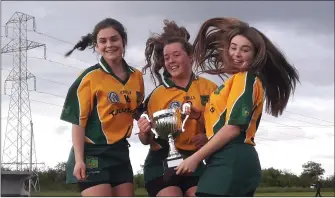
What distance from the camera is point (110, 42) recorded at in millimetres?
4301

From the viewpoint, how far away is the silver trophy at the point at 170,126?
4078 mm

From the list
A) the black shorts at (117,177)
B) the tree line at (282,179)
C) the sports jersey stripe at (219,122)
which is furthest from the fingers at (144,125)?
the tree line at (282,179)

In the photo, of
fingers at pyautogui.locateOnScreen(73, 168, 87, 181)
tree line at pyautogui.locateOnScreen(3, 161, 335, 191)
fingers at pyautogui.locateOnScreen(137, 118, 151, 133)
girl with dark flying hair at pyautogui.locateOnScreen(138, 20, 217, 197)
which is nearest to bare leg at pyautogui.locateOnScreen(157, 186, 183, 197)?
girl with dark flying hair at pyautogui.locateOnScreen(138, 20, 217, 197)

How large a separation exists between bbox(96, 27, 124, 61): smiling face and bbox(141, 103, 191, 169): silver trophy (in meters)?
0.49

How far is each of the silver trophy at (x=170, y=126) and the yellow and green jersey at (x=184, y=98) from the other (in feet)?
0.66

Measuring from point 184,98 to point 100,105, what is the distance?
0.64 metres

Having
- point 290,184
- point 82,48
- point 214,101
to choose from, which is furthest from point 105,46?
point 290,184

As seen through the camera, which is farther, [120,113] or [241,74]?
[120,113]

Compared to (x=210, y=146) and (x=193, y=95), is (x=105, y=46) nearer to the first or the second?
(x=193, y=95)

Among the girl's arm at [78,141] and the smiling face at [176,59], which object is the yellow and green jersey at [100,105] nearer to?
the girl's arm at [78,141]

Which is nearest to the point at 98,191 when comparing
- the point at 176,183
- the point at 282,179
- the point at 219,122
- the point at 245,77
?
the point at 176,183

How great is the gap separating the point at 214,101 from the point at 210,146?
32cm

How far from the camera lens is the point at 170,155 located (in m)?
4.12

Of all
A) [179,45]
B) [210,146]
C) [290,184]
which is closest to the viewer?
[210,146]
